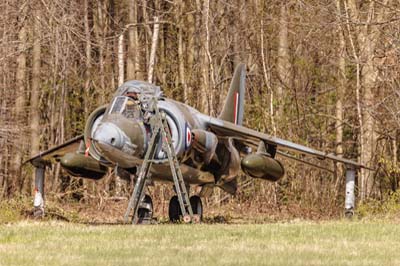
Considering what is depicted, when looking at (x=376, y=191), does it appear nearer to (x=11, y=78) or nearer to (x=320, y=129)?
(x=320, y=129)

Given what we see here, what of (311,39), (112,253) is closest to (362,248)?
(112,253)

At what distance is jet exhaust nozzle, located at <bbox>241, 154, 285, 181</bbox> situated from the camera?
61.2 feet

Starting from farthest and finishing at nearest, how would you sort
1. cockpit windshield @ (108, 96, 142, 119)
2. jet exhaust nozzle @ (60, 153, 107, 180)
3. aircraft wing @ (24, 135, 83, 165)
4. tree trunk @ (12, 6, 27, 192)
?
tree trunk @ (12, 6, 27, 192), aircraft wing @ (24, 135, 83, 165), jet exhaust nozzle @ (60, 153, 107, 180), cockpit windshield @ (108, 96, 142, 119)

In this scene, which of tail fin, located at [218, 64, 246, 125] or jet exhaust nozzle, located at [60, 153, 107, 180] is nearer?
jet exhaust nozzle, located at [60, 153, 107, 180]

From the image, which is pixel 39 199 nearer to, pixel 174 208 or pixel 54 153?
pixel 54 153

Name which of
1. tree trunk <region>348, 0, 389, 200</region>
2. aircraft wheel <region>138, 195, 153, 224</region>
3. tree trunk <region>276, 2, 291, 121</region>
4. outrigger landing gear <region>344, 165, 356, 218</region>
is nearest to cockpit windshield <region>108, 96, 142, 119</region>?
aircraft wheel <region>138, 195, 153, 224</region>

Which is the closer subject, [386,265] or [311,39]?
[386,265]

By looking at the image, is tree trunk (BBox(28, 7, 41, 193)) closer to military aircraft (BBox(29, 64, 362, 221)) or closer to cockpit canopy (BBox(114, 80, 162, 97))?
military aircraft (BBox(29, 64, 362, 221))

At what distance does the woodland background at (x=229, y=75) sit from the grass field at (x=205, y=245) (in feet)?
29.7

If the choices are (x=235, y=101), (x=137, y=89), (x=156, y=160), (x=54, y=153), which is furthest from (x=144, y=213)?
(x=235, y=101)

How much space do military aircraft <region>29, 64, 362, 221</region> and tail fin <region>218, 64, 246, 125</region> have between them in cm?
2

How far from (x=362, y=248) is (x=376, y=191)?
51.0 feet

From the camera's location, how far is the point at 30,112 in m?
30.5

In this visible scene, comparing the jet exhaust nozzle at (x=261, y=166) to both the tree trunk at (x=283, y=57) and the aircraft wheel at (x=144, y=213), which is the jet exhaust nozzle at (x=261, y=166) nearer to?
the aircraft wheel at (x=144, y=213)
